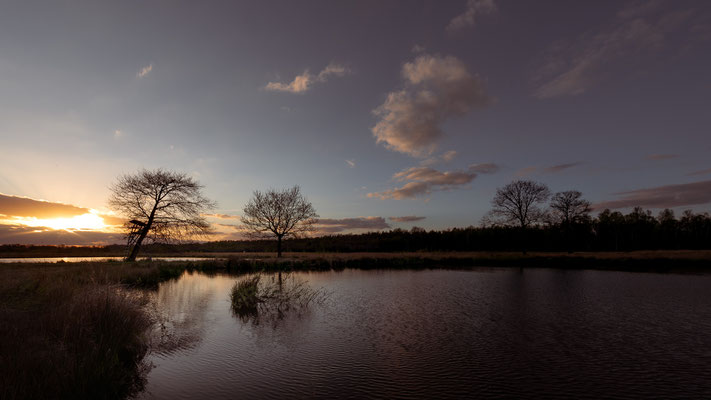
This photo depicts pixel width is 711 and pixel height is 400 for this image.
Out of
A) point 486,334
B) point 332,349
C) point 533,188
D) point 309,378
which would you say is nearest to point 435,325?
point 486,334

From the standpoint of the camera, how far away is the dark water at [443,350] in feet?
24.9

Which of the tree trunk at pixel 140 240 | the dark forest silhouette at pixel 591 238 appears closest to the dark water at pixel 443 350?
the tree trunk at pixel 140 240

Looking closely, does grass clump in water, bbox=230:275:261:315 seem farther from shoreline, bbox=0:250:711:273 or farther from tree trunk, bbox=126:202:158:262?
tree trunk, bbox=126:202:158:262

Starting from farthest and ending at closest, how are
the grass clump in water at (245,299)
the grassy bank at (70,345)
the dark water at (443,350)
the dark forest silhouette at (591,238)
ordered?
the dark forest silhouette at (591,238)
the grass clump in water at (245,299)
the dark water at (443,350)
the grassy bank at (70,345)

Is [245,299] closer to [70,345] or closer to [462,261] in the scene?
[70,345]

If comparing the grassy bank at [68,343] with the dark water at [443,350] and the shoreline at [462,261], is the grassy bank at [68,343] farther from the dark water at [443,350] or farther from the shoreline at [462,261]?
the shoreline at [462,261]

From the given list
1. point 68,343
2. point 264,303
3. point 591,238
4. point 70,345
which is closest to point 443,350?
point 70,345

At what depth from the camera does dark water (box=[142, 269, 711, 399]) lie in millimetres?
7598

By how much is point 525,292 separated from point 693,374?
1390 cm

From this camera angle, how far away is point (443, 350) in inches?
402

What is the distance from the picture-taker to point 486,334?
1198cm

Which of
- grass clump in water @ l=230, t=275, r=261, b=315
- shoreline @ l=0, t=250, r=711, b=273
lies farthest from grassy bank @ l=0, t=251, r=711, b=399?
shoreline @ l=0, t=250, r=711, b=273

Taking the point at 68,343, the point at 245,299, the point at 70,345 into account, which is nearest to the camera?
the point at 70,345

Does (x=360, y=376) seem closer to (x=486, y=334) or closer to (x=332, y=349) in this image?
(x=332, y=349)
